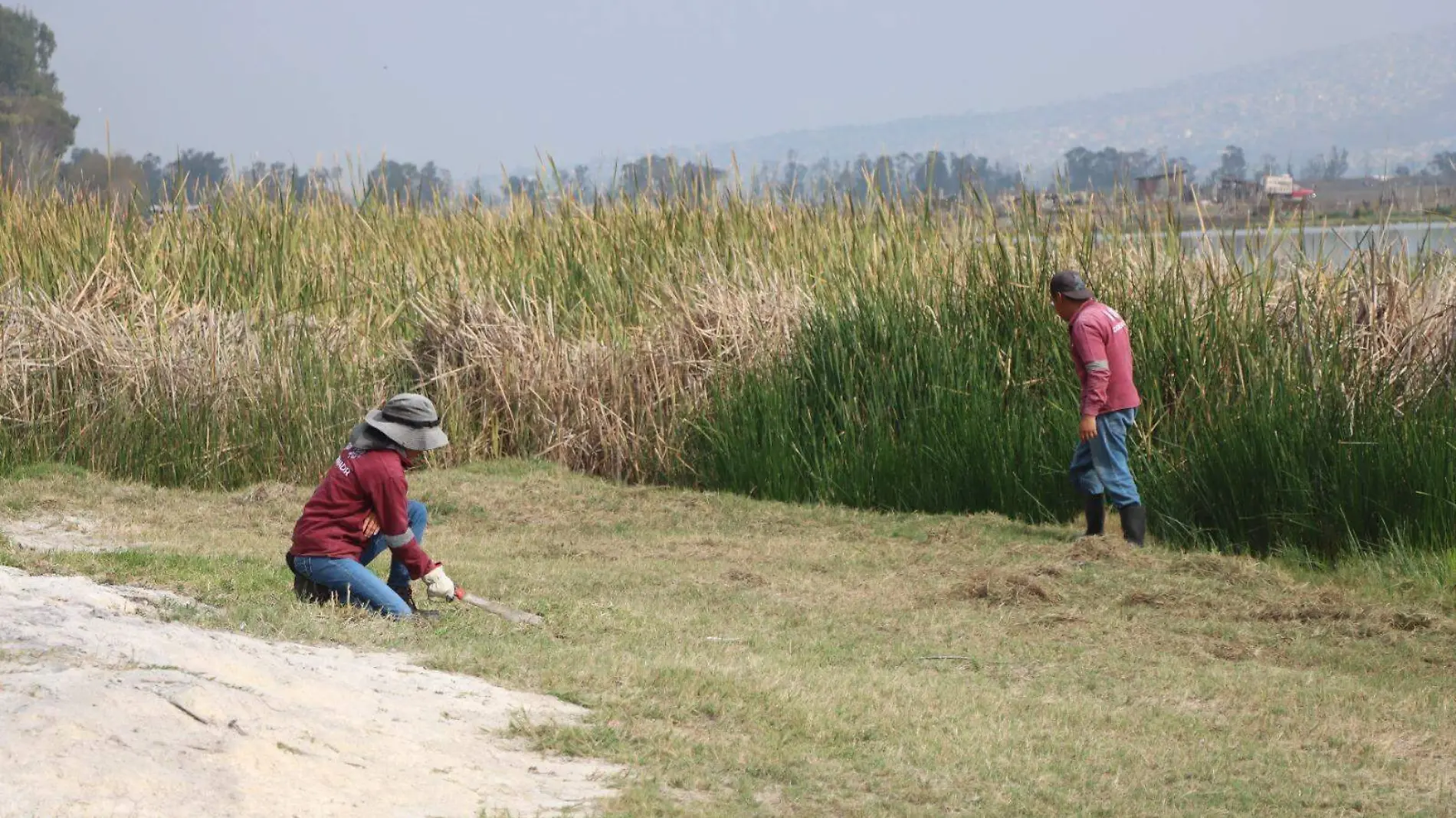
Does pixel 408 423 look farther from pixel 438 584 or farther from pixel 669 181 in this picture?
pixel 669 181

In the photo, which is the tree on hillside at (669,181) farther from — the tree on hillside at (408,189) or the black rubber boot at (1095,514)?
the black rubber boot at (1095,514)

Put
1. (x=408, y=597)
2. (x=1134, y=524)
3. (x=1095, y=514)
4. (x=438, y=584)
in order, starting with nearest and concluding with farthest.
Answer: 1. (x=438, y=584)
2. (x=408, y=597)
3. (x=1134, y=524)
4. (x=1095, y=514)

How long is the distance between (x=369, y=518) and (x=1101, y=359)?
14.1ft

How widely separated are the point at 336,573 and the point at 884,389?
5.46 metres

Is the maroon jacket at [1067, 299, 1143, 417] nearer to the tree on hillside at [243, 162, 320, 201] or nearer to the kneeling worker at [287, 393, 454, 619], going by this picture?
the kneeling worker at [287, 393, 454, 619]

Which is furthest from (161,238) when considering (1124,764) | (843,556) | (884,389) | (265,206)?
(1124,764)

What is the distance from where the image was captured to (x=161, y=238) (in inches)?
555

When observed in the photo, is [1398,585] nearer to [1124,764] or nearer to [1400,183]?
[1124,764]

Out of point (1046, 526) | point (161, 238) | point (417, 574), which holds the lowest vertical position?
point (1046, 526)

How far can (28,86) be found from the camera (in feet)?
232

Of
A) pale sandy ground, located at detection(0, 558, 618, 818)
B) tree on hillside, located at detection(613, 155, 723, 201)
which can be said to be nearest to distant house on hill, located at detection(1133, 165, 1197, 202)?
tree on hillside, located at detection(613, 155, 723, 201)

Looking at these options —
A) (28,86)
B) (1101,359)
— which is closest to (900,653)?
(1101,359)

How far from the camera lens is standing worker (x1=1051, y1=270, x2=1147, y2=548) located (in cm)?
897

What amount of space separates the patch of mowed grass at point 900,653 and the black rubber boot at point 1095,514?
0.33 meters
